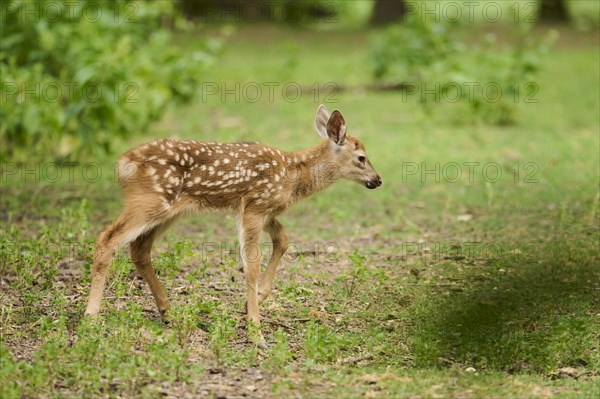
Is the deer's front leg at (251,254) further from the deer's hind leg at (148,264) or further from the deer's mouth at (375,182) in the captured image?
the deer's mouth at (375,182)

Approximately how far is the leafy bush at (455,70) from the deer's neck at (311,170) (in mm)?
6600

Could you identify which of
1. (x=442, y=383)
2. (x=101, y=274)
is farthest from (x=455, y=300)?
(x=101, y=274)

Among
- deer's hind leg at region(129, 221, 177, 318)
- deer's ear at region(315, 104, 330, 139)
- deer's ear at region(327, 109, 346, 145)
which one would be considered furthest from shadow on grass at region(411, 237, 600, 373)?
deer's hind leg at region(129, 221, 177, 318)

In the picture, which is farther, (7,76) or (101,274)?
A: (7,76)

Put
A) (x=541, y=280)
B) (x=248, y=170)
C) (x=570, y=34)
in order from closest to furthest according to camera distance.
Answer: (x=248, y=170) → (x=541, y=280) → (x=570, y=34)

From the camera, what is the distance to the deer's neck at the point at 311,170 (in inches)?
313

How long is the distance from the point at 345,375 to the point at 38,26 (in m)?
6.63

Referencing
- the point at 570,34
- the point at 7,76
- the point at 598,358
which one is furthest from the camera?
the point at 570,34

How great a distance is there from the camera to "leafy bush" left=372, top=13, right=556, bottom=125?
Result: 14.7 metres

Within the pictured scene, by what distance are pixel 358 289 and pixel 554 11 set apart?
17507 millimetres

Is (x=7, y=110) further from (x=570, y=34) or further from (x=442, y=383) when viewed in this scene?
(x=570, y=34)

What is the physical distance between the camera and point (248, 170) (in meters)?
7.50

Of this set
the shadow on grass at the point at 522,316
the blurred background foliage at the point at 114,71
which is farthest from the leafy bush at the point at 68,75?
the shadow on grass at the point at 522,316

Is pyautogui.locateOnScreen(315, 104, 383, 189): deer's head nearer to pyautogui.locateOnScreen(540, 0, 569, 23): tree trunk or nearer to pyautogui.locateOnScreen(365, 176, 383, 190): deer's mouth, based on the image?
pyautogui.locateOnScreen(365, 176, 383, 190): deer's mouth
